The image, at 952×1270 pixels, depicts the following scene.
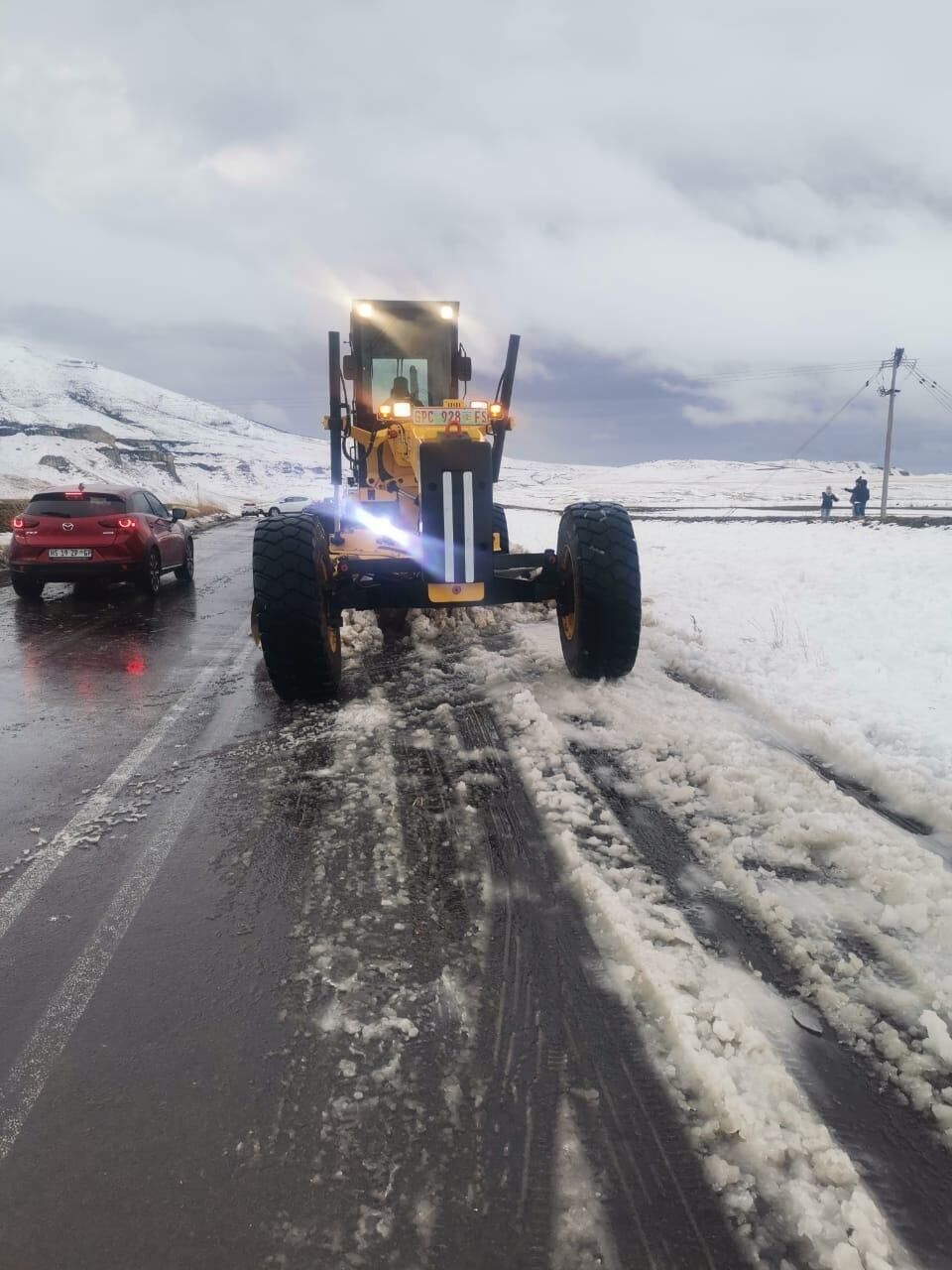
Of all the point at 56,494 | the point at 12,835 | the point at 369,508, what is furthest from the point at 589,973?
the point at 56,494

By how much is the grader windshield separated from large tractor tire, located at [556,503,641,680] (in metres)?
3.28

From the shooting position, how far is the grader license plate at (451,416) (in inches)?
244

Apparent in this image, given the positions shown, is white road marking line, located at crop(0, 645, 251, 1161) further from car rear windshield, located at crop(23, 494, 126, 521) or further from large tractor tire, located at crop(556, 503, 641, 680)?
car rear windshield, located at crop(23, 494, 126, 521)

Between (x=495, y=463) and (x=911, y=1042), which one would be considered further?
(x=495, y=463)

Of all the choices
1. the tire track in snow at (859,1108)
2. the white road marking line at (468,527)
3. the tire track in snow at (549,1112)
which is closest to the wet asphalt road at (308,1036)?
the tire track in snow at (549,1112)

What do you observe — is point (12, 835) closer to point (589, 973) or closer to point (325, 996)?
point (325, 996)

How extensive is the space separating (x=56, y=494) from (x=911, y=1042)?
1204 cm

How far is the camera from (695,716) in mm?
5062

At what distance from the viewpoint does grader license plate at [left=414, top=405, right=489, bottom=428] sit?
20.3 ft

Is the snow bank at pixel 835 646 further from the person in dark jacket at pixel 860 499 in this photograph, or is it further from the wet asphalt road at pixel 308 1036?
the person in dark jacket at pixel 860 499

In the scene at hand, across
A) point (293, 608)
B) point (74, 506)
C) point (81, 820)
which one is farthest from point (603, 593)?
point (74, 506)

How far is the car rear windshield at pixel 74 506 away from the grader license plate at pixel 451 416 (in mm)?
6611

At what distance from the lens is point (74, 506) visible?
1102cm

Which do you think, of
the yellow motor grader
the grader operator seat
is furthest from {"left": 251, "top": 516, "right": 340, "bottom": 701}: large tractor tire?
the grader operator seat
